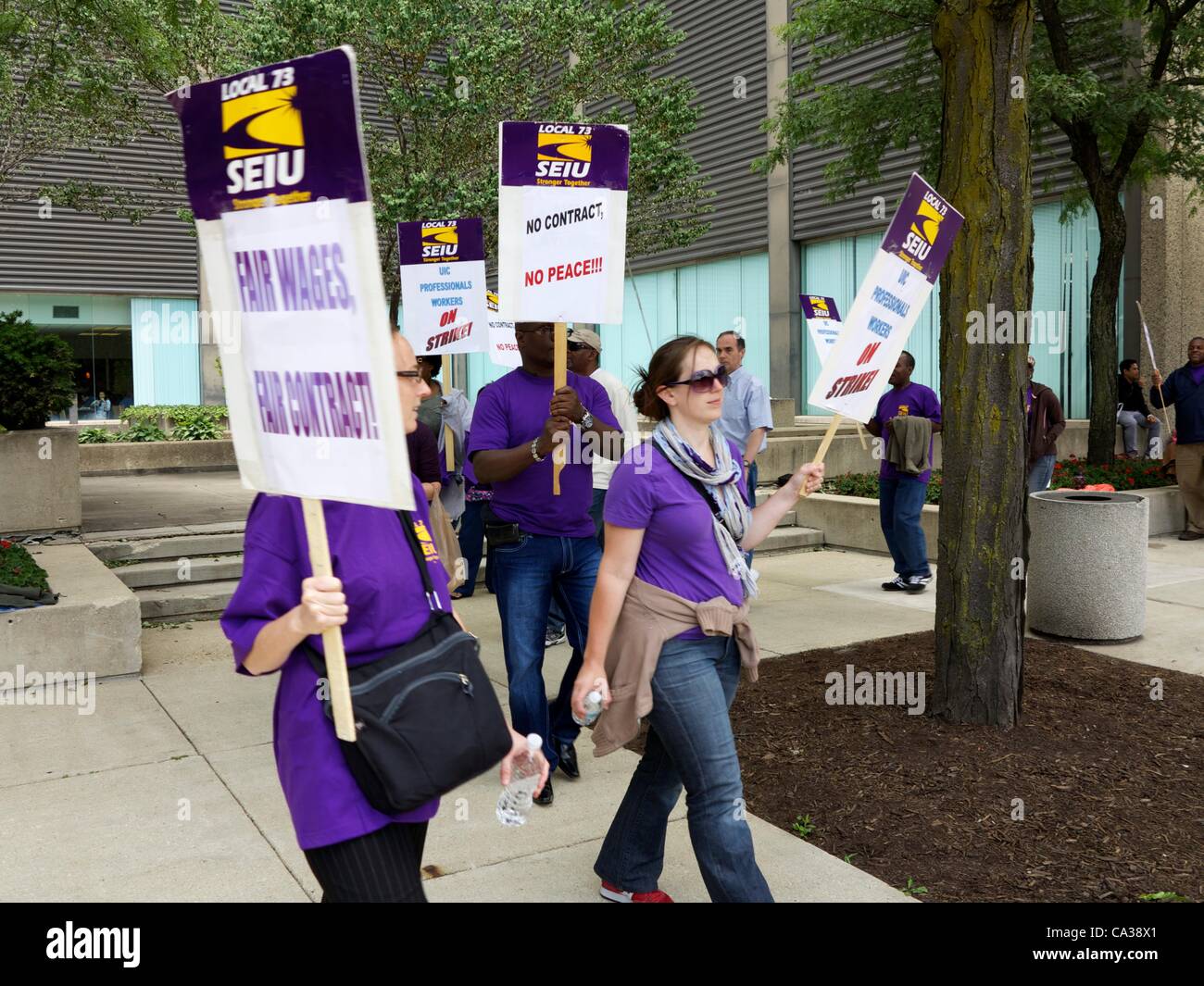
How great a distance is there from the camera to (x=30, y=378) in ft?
34.1

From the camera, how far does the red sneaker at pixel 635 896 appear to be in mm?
3781

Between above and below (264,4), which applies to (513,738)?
below

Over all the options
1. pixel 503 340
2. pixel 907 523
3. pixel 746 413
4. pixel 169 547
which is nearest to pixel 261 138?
pixel 746 413

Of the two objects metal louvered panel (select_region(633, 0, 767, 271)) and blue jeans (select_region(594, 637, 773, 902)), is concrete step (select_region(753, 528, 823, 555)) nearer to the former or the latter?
blue jeans (select_region(594, 637, 773, 902))

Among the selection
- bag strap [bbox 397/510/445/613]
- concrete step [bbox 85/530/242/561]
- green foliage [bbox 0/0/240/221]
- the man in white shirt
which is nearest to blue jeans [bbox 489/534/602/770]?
the man in white shirt

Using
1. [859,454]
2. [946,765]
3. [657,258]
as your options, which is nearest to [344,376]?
[946,765]

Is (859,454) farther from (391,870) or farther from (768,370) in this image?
(391,870)

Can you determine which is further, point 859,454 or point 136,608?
point 859,454

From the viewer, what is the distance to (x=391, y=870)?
239 centimetres

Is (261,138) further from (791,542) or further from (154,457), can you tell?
(154,457)

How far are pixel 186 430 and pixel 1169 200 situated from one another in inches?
666

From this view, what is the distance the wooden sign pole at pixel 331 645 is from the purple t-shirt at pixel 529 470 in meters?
2.41

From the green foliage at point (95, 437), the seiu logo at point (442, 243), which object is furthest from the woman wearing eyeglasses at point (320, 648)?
the green foliage at point (95, 437)

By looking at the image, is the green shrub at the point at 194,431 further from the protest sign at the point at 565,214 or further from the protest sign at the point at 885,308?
the protest sign at the point at 885,308
